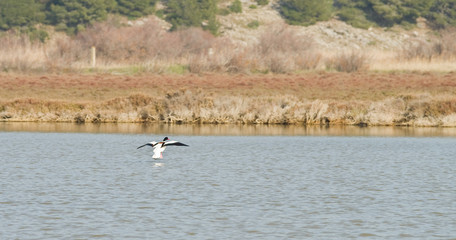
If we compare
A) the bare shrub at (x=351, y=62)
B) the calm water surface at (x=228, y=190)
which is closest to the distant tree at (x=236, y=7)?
the bare shrub at (x=351, y=62)

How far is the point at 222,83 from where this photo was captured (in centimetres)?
4369

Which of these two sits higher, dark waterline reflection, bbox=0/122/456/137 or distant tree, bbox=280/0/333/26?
distant tree, bbox=280/0/333/26

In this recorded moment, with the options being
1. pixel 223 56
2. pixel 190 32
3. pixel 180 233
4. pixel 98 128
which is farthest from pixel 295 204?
pixel 190 32

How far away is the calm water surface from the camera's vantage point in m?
13.2

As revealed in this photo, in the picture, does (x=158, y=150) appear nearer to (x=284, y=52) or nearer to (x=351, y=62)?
(x=351, y=62)

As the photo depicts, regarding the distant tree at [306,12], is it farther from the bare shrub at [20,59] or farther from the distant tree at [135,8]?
the bare shrub at [20,59]

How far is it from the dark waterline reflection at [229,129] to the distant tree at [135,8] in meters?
54.2

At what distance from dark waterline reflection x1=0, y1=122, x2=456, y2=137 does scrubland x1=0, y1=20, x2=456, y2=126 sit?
3.23 ft

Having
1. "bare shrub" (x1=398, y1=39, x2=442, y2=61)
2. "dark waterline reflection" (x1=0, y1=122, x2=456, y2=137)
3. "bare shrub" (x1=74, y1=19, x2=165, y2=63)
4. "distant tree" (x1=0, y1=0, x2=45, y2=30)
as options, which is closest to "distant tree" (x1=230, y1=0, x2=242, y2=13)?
"distant tree" (x1=0, y1=0, x2=45, y2=30)

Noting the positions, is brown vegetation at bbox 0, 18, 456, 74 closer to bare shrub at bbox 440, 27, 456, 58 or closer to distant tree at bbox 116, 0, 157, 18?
bare shrub at bbox 440, 27, 456, 58

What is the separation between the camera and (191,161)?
72.5ft

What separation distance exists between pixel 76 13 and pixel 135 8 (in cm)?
907

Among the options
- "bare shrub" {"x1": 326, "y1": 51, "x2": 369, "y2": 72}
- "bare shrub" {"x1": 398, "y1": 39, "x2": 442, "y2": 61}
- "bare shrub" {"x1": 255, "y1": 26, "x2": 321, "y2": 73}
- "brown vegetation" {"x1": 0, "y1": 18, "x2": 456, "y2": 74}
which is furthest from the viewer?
"bare shrub" {"x1": 398, "y1": 39, "x2": 442, "y2": 61}

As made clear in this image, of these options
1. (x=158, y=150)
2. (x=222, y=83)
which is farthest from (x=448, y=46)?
(x=158, y=150)
